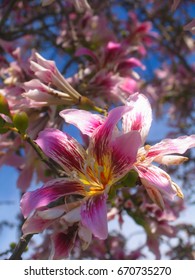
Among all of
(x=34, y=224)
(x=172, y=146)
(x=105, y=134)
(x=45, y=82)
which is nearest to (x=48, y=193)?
(x=34, y=224)

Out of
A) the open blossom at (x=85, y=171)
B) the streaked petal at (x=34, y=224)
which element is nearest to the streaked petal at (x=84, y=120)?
the open blossom at (x=85, y=171)

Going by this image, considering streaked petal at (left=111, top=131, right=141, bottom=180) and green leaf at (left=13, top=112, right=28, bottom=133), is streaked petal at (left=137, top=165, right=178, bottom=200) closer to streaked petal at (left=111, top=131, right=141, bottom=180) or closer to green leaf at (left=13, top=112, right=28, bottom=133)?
streaked petal at (left=111, top=131, right=141, bottom=180)

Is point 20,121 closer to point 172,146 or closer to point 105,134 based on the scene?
point 105,134

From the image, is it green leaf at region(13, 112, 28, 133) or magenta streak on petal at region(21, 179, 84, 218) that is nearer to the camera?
magenta streak on petal at region(21, 179, 84, 218)

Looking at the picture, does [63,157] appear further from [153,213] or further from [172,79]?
[172,79]

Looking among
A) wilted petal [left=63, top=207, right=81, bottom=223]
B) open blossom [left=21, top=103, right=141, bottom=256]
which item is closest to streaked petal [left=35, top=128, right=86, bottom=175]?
open blossom [left=21, top=103, right=141, bottom=256]

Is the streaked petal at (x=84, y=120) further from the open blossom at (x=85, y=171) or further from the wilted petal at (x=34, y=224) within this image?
the wilted petal at (x=34, y=224)
